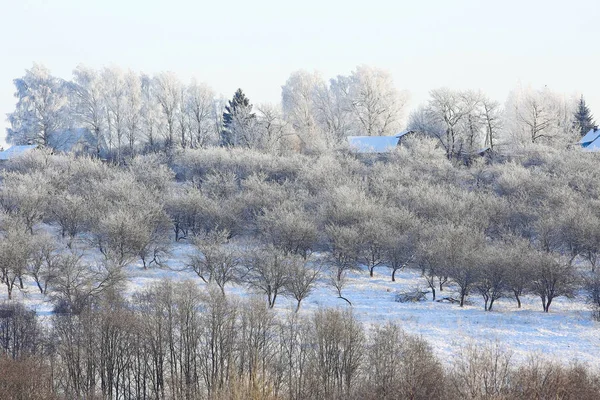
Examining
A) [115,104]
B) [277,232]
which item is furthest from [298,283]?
[115,104]

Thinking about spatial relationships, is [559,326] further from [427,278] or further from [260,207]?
[260,207]

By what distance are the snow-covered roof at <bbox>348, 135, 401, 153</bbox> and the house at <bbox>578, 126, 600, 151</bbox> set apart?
78.0 feet

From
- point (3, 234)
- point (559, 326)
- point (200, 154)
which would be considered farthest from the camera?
point (200, 154)

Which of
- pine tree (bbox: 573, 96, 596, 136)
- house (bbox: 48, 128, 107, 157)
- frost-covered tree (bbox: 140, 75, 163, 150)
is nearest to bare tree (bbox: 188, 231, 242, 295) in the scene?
house (bbox: 48, 128, 107, 157)

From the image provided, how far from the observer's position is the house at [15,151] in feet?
211

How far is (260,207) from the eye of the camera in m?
52.6

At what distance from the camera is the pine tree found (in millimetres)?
83100

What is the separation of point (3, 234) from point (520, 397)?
130 ft

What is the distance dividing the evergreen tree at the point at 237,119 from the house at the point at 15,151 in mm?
23811

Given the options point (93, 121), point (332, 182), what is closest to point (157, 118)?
point (93, 121)

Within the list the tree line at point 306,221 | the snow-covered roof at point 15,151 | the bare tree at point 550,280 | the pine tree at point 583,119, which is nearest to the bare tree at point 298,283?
the tree line at point 306,221

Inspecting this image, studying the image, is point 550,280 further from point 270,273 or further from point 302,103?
point 302,103

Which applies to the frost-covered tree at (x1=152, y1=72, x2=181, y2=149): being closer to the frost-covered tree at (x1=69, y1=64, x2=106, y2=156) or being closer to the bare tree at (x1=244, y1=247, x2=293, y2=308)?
the frost-covered tree at (x1=69, y1=64, x2=106, y2=156)

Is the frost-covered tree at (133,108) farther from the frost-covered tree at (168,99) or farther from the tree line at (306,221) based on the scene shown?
the tree line at (306,221)
